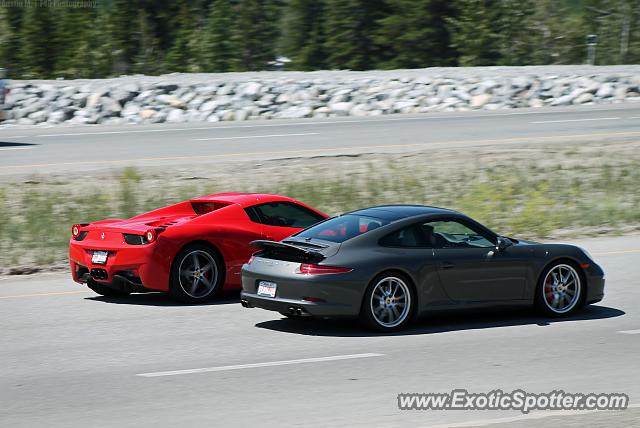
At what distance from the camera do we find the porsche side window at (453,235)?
1088 centimetres

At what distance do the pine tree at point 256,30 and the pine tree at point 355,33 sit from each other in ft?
15.7

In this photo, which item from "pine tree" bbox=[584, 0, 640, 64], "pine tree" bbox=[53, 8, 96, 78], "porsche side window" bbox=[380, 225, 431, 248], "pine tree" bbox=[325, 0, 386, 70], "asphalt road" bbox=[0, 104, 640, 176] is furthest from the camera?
"pine tree" bbox=[584, 0, 640, 64]

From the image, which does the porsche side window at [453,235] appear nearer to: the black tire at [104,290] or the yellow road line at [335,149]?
the black tire at [104,290]

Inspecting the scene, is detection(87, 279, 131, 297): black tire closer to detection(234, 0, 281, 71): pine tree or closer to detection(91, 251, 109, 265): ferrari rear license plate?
detection(91, 251, 109, 265): ferrari rear license plate

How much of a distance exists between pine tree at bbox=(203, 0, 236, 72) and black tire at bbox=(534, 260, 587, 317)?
139 ft

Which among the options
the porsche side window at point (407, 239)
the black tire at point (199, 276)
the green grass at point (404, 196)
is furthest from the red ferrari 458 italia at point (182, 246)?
the green grass at point (404, 196)

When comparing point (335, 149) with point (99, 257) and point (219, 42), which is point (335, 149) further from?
point (219, 42)

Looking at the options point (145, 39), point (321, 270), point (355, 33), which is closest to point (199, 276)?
point (321, 270)

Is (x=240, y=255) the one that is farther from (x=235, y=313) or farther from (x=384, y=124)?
(x=384, y=124)

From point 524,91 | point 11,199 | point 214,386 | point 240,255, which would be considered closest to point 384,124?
point 524,91

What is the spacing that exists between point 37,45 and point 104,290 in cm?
4139

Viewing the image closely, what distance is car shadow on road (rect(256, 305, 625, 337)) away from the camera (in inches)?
422

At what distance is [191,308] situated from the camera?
12031 millimetres

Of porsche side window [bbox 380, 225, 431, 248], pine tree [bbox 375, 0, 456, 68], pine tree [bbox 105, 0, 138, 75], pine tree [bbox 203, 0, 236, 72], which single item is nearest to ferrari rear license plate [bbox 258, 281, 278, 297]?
porsche side window [bbox 380, 225, 431, 248]
